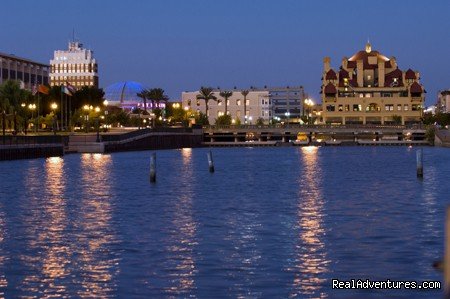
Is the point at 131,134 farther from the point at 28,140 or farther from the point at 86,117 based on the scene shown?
the point at 28,140

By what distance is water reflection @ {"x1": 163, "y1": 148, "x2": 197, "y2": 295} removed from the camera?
969 inches

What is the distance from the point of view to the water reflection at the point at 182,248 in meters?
24.6

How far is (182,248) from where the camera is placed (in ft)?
103

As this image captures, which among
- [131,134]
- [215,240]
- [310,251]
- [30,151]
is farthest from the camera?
[131,134]

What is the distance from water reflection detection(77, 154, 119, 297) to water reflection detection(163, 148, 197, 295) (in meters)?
1.68

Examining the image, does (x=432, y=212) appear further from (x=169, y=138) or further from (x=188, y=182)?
(x=169, y=138)

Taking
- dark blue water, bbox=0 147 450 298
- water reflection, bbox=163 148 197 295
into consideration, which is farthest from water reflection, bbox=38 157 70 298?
water reflection, bbox=163 148 197 295

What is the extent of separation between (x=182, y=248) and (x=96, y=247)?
2905 mm

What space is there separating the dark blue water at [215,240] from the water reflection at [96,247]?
41mm

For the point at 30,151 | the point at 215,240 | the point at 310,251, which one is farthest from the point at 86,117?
the point at 310,251

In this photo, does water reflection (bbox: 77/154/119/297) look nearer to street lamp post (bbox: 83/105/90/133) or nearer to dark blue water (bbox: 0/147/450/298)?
dark blue water (bbox: 0/147/450/298)

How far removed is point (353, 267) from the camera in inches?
1075

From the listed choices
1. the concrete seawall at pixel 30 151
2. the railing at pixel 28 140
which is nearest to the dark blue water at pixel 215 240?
the railing at pixel 28 140

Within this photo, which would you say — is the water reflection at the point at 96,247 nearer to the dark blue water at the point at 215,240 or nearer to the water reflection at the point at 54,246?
the dark blue water at the point at 215,240
